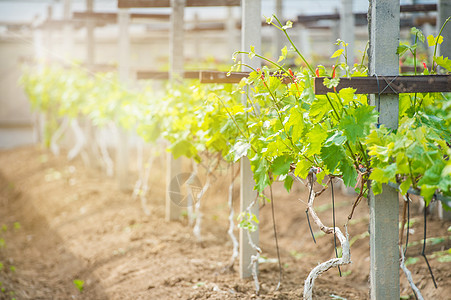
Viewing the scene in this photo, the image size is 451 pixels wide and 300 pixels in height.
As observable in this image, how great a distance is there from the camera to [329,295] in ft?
9.38

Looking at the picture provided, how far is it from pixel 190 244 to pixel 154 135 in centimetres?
93

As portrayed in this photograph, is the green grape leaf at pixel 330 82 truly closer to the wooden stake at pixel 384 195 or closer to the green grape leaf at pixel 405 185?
the wooden stake at pixel 384 195

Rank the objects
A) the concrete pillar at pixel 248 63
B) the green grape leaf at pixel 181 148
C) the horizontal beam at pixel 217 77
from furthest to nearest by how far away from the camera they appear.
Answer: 1. the green grape leaf at pixel 181 148
2. the concrete pillar at pixel 248 63
3. the horizontal beam at pixel 217 77

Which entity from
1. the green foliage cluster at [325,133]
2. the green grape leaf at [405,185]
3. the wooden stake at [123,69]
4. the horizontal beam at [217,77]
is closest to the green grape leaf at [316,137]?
the green foliage cluster at [325,133]

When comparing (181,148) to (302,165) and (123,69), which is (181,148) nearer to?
(302,165)

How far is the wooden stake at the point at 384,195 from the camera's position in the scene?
2068 millimetres

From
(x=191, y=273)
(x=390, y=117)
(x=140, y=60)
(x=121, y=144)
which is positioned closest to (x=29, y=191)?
(x=121, y=144)

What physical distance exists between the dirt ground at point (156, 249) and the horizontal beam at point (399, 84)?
1227mm

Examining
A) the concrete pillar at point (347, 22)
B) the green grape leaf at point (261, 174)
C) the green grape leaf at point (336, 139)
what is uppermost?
the concrete pillar at point (347, 22)

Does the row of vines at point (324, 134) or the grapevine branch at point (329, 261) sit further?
the grapevine branch at point (329, 261)

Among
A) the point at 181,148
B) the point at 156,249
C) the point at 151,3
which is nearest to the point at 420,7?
the point at 151,3

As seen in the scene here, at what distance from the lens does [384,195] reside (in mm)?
2117

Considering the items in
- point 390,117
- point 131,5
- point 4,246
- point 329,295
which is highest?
point 131,5

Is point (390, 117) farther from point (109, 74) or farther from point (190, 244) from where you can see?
point (109, 74)
